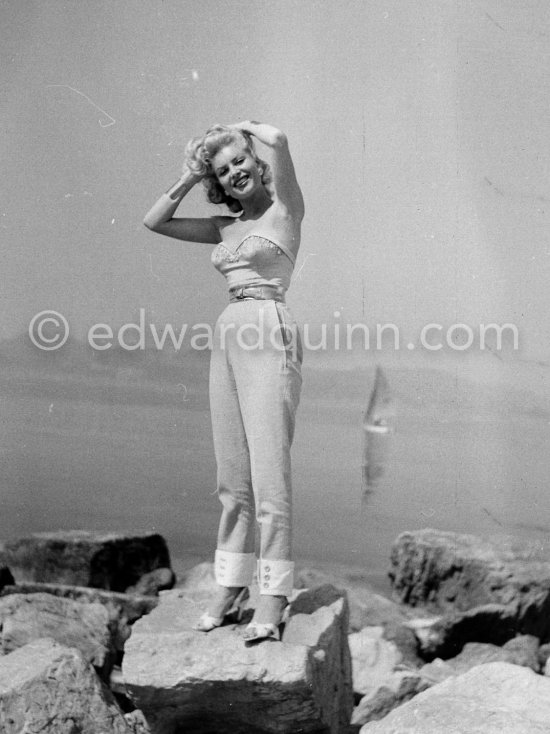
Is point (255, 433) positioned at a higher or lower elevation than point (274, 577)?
higher

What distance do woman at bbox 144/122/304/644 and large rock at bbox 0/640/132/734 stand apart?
48cm

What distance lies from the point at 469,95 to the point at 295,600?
3283 mm

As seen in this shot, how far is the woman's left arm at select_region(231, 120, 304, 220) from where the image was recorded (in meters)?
3.68

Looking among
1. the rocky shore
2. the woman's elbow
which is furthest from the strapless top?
the rocky shore

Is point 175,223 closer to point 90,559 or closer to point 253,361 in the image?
point 253,361

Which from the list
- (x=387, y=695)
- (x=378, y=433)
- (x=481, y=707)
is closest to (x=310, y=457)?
(x=378, y=433)

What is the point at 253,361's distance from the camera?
3.74m

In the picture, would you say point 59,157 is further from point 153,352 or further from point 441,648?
point 441,648

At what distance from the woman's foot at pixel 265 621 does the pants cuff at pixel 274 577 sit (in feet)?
0.10

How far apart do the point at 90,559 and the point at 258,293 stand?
3087 mm

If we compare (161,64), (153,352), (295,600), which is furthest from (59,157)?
(295,600)

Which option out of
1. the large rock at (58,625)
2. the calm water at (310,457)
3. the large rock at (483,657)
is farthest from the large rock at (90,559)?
the large rock at (483,657)

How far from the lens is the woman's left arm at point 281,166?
12.1 feet

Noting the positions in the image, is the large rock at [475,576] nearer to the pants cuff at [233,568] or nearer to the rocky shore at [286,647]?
the rocky shore at [286,647]
